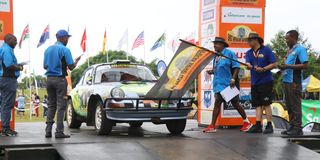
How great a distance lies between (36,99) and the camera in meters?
37.3

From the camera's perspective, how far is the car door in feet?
34.3

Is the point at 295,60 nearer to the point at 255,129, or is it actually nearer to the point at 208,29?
the point at 255,129

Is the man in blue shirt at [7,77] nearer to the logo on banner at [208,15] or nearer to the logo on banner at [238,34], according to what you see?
the logo on banner at [208,15]

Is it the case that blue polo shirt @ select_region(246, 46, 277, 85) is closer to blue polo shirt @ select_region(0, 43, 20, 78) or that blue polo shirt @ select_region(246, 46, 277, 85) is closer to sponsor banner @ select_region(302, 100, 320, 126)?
blue polo shirt @ select_region(0, 43, 20, 78)

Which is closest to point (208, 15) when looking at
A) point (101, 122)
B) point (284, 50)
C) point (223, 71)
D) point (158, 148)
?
point (223, 71)

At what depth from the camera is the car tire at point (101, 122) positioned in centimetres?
934

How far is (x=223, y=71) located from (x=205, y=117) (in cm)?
208

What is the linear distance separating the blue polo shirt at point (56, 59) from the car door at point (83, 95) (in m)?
1.66

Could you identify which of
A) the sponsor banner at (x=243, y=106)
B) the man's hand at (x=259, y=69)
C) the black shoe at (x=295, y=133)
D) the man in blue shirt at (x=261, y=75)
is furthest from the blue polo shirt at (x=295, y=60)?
the sponsor banner at (x=243, y=106)

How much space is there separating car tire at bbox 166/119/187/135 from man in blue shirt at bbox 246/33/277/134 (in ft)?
5.12

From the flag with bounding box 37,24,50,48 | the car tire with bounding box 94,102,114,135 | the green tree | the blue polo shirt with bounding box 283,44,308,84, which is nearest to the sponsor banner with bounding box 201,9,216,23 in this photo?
the blue polo shirt with bounding box 283,44,308,84

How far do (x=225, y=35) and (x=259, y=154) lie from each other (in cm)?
434

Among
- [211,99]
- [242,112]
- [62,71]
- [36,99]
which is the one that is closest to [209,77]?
[211,99]

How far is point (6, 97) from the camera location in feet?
29.3
